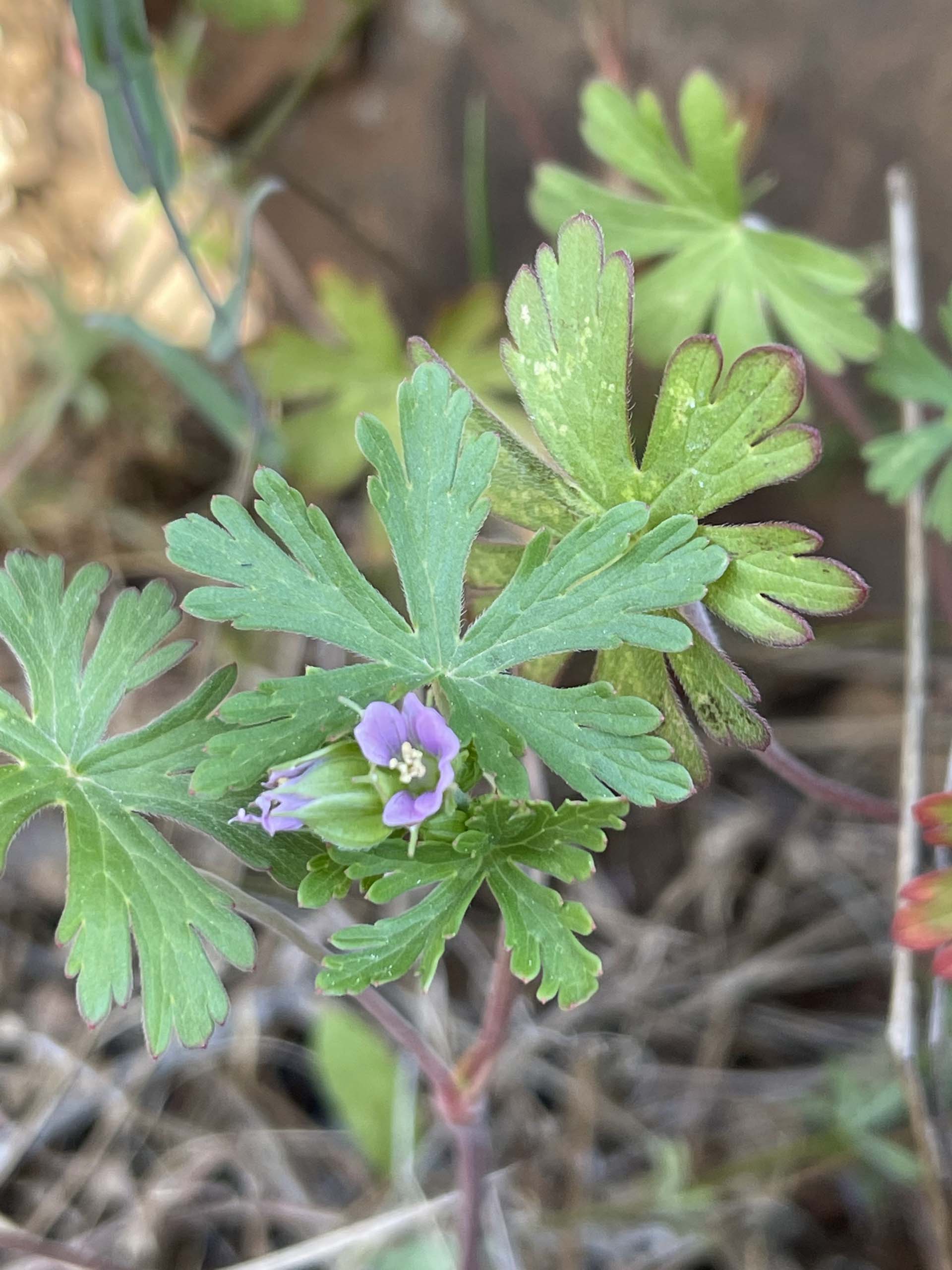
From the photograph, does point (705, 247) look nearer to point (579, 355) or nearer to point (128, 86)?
point (579, 355)

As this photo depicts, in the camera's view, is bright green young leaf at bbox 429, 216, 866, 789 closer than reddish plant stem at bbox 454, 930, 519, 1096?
Yes

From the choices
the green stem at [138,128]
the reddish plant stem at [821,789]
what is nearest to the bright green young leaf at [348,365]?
the green stem at [138,128]

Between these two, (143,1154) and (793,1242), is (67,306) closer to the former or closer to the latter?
(143,1154)

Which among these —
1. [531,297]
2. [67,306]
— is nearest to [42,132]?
[67,306]

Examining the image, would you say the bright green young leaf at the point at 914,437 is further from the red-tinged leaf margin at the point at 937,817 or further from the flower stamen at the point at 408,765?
the flower stamen at the point at 408,765

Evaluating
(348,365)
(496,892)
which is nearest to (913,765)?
(496,892)

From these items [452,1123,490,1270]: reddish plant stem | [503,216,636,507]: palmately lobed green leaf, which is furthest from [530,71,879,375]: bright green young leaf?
[452,1123,490,1270]: reddish plant stem

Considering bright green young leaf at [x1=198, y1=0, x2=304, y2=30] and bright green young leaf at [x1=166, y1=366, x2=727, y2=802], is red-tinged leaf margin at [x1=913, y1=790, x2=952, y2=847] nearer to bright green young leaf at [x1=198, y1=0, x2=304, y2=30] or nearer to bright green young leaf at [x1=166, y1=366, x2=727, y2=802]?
bright green young leaf at [x1=166, y1=366, x2=727, y2=802]
